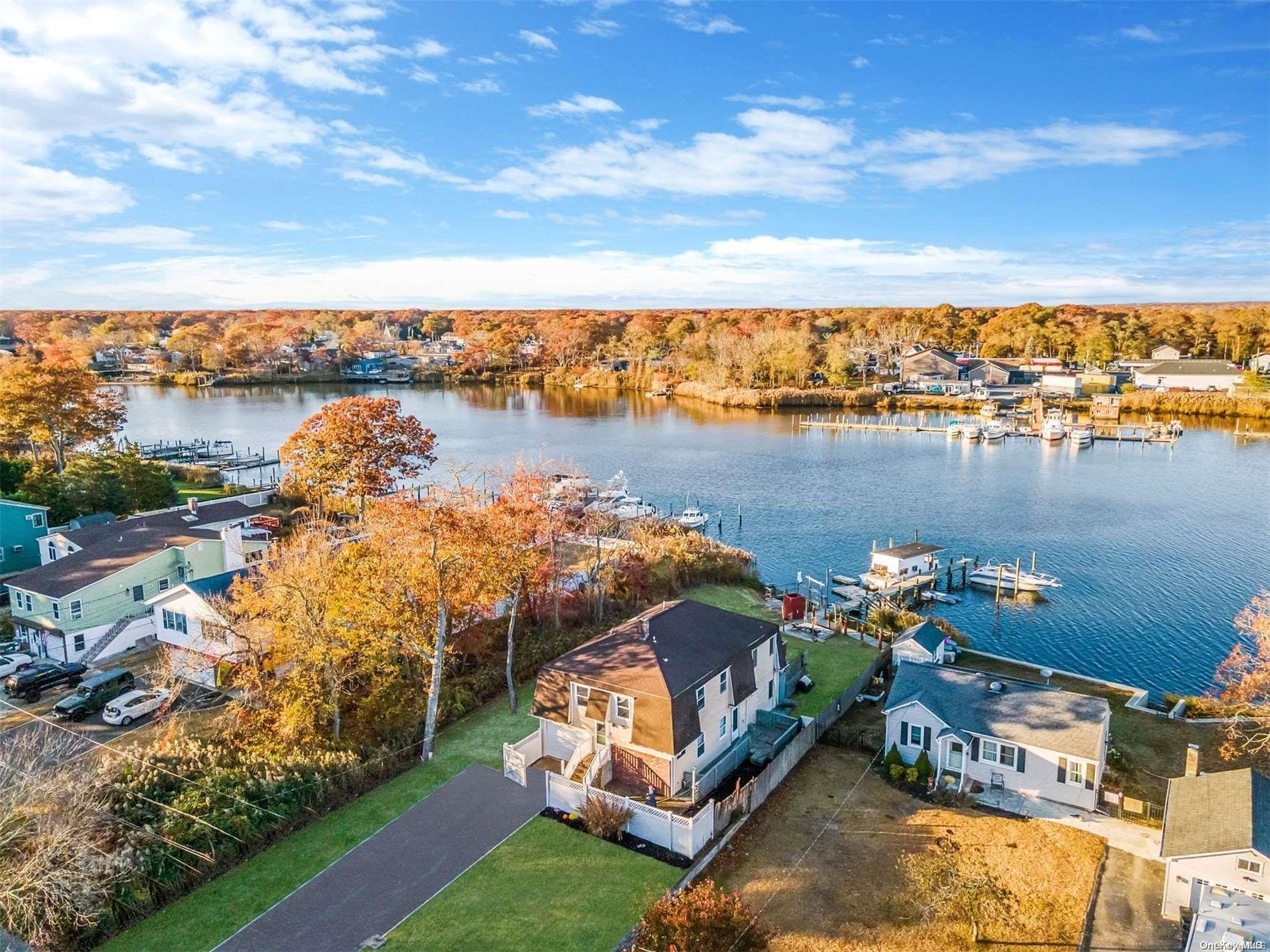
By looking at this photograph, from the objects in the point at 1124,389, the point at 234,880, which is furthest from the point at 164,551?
the point at 1124,389

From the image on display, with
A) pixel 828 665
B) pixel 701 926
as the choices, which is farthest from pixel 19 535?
pixel 701 926

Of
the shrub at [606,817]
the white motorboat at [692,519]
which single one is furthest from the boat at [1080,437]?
the shrub at [606,817]

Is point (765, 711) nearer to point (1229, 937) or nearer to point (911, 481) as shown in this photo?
point (1229, 937)

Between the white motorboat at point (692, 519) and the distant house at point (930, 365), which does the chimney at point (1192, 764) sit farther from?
the distant house at point (930, 365)

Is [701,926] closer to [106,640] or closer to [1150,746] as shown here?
[1150,746]

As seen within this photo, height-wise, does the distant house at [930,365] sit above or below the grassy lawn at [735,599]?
above

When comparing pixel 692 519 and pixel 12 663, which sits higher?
pixel 12 663

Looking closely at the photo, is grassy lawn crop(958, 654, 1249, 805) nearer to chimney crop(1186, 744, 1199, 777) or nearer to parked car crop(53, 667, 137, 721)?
chimney crop(1186, 744, 1199, 777)
